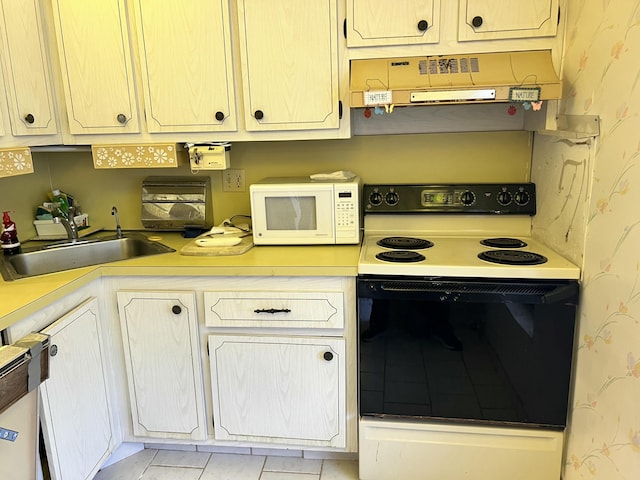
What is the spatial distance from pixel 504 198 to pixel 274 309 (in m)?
1.12

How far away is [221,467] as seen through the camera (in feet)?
6.89

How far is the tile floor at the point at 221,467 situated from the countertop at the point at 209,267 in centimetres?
88

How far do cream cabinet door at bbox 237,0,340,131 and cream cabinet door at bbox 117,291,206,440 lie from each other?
817mm

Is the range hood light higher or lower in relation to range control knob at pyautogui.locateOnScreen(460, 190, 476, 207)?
higher

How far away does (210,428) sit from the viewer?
80.4 inches

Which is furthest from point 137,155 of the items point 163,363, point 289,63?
point 163,363

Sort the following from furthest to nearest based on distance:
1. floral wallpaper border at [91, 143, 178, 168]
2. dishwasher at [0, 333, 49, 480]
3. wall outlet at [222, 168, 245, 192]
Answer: wall outlet at [222, 168, 245, 192], floral wallpaper border at [91, 143, 178, 168], dishwasher at [0, 333, 49, 480]

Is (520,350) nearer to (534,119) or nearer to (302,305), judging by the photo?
(302,305)

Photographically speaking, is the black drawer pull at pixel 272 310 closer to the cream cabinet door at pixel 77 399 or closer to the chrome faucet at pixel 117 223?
the cream cabinet door at pixel 77 399

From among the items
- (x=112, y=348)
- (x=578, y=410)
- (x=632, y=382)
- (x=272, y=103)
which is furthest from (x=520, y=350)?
(x=112, y=348)

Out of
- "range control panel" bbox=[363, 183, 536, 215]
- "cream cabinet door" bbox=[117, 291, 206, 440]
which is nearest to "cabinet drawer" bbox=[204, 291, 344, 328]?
"cream cabinet door" bbox=[117, 291, 206, 440]

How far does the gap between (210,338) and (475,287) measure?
103 centimetres

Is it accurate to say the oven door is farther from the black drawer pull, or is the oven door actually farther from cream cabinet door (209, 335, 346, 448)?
the black drawer pull

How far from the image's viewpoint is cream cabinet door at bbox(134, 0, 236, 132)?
194 cm
